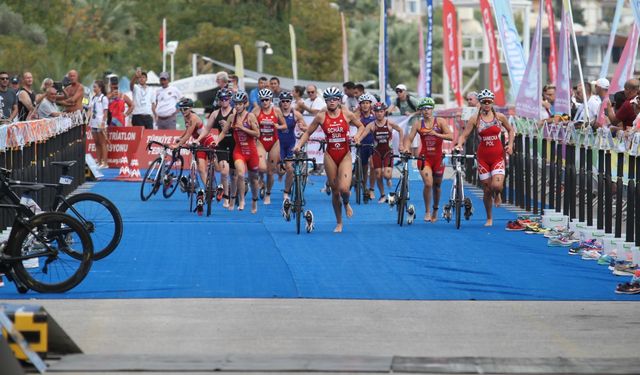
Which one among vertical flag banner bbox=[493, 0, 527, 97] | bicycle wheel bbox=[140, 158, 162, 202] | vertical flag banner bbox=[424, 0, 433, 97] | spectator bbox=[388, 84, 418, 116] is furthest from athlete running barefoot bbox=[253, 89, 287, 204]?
vertical flag banner bbox=[424, 0, 433, 97]

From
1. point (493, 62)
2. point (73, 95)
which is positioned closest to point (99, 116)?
point (73, 95)

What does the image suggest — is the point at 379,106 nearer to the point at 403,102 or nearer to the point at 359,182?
the point at 359,182

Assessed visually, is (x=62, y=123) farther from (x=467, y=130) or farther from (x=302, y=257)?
(x=302, y=257)

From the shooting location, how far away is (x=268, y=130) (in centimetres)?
2477

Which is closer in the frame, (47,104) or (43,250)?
(43,250)

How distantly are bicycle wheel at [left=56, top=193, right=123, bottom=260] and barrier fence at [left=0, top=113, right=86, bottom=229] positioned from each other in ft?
2.88

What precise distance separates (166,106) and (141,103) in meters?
0.78

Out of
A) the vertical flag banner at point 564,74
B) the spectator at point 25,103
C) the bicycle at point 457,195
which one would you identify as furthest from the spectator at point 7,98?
the vertical flag banner at point 564,74

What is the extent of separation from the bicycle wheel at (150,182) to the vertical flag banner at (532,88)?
231 inches

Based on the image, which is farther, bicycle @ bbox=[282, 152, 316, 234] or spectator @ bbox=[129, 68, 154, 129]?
spectator @ bbox=[129, 68, 154, 129]

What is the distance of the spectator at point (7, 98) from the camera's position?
1076 inches

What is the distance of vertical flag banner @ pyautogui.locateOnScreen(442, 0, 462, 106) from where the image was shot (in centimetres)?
4078

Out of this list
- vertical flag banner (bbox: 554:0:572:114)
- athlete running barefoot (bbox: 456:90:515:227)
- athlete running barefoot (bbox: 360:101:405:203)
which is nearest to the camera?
athlete running barefoot (bbox: 456:90:515:227)

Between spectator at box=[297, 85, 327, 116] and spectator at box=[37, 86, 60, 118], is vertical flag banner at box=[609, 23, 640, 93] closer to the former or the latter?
spectator at box=[297, 85, 327, 116]
